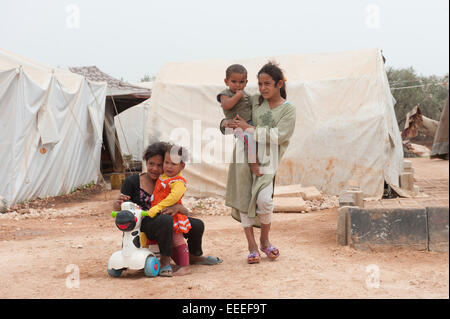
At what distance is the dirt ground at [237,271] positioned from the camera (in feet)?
9.06

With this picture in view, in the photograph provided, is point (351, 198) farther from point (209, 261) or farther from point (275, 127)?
point (209, 261)

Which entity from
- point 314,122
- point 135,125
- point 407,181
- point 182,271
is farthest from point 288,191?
point 135,125

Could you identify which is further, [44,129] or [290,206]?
[44,129]

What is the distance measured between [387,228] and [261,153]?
1.21m

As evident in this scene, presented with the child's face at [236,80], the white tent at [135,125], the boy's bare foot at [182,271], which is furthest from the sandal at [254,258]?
the white tent at [135,125]

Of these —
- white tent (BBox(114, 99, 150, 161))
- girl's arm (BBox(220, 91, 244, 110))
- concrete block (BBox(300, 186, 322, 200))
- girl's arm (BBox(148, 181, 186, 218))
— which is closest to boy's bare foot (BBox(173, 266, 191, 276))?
girl's arm (BBox(148, 181, 186, 218))

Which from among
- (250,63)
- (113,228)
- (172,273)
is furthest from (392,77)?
(172,273)

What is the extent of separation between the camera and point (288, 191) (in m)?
7.46

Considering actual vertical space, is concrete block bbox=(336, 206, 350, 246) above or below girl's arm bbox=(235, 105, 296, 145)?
below

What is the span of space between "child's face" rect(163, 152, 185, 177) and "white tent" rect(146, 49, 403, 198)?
16.5 ft

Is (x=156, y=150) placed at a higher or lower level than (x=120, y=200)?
higher

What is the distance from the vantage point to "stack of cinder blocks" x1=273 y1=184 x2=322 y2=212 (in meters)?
6.81

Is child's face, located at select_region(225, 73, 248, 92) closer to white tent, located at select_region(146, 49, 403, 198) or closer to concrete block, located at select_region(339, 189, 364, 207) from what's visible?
concrete block, located at select_region(339, 189, 364, 207)

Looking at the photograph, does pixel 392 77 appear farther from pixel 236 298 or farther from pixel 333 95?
pixel 236 298
